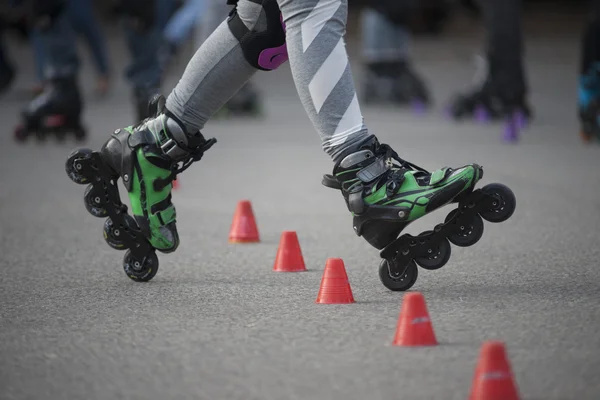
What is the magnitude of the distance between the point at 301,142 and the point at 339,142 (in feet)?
20.1

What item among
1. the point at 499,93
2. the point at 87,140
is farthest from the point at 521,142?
the point at 87,140

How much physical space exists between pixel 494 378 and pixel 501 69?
26.1ft

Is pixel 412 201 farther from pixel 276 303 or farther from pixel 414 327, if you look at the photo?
pixel 414 327

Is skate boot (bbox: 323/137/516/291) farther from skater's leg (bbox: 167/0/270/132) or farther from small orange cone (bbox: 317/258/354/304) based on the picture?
skater's leg (bbox: 167/0/270/132)

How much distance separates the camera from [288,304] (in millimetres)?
3660

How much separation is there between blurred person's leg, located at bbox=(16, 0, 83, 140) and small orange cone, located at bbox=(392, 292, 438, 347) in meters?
6.66

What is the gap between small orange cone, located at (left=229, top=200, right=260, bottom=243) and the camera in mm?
5078

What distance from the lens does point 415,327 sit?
3.02m

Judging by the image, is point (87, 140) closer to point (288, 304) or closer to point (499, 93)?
point (499, 93)

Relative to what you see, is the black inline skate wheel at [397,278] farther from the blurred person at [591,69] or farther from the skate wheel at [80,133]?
the skate wheel at [80,133]

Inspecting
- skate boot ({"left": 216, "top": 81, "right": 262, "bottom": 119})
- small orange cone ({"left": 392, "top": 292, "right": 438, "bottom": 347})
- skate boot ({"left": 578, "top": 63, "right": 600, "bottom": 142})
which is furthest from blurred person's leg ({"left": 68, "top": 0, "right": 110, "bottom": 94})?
small orange cone ({"left": 392, "top": 292, "right": 438, "bottom": 347})

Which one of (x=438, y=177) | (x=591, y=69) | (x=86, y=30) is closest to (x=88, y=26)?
(x=86, y=30)

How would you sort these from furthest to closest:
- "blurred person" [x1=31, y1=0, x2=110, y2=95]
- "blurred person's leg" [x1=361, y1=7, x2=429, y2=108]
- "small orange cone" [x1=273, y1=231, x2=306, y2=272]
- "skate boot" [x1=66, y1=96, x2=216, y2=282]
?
"blurred person" [x1=31, y1=0, x2=110, y2=95], "blurred person's leg" [x1=361, y1=7, x2=429, y2=108], "small orange cone" [x1=273, y1=231, x2=306, y2=272], "skate boot" [x1=66, y1=96, x2=216, y2=282]

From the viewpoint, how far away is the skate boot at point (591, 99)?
857 centimetres
